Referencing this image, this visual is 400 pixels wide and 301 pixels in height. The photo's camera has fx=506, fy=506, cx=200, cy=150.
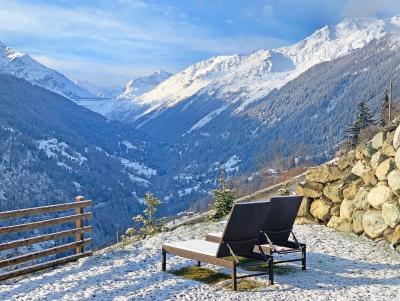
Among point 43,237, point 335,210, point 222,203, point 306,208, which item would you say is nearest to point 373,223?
point 335,210

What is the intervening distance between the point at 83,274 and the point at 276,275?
404 cm

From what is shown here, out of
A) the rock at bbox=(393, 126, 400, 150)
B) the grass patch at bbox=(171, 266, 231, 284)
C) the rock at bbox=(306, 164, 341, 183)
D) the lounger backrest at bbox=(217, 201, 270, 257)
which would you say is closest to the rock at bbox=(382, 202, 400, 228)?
the rock at bbox=(393, 126, 400, 150)

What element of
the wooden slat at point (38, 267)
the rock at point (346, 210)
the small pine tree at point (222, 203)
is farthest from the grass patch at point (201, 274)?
the small pine tree at point (222, 203)

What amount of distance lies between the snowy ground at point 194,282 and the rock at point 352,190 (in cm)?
191

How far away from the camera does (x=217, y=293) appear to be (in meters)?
8.79

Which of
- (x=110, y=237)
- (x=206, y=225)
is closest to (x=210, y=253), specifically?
(x=206, y=225)

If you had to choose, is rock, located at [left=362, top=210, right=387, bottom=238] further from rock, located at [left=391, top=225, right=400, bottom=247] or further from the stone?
the stone

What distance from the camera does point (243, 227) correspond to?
9039 millimetres

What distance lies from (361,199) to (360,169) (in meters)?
1.44

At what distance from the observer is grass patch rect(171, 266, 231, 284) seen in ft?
32.2

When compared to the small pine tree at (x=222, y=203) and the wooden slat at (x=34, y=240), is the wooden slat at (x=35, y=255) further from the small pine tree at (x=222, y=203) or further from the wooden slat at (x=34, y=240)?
the small pine tree at (x=222, y=203)

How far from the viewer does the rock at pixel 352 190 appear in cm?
1492

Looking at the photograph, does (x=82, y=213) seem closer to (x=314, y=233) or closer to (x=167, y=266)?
(x=167, y=266)

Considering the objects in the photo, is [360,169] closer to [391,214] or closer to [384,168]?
[384,168]
